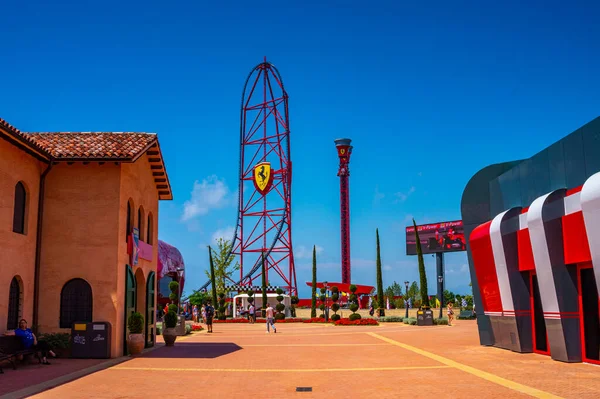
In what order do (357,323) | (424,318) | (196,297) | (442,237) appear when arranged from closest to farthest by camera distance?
(424,318), (357,323), (196,297), (442,237)

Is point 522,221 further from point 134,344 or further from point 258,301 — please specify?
point 258,301

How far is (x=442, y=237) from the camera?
77.5m

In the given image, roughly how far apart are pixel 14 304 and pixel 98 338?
8.47 ft

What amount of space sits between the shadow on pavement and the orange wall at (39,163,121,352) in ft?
7.27

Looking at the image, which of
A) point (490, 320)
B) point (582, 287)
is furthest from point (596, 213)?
point (490, 320)

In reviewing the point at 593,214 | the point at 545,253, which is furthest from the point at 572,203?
the point at 545,253

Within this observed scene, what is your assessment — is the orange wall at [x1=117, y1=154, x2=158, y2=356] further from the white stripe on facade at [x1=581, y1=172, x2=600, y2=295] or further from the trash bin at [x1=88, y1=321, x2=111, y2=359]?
the white stripe on facade at [x1=581, y1=172, x2=600, y2=295]

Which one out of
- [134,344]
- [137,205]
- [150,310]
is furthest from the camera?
[150,310]

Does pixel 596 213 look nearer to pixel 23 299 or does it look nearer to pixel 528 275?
pixel 528 275

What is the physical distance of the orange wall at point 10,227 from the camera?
1711 centimetres

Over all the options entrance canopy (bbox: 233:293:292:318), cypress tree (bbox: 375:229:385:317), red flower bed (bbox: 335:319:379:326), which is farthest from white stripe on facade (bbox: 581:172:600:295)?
entrance canopy (bbox: 233:293:292:318)

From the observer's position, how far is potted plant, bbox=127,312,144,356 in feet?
66.0

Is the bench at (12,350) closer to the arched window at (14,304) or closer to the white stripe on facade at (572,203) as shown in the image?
the arched window at (14,304)

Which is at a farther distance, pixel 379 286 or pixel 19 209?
pixel 379 286
